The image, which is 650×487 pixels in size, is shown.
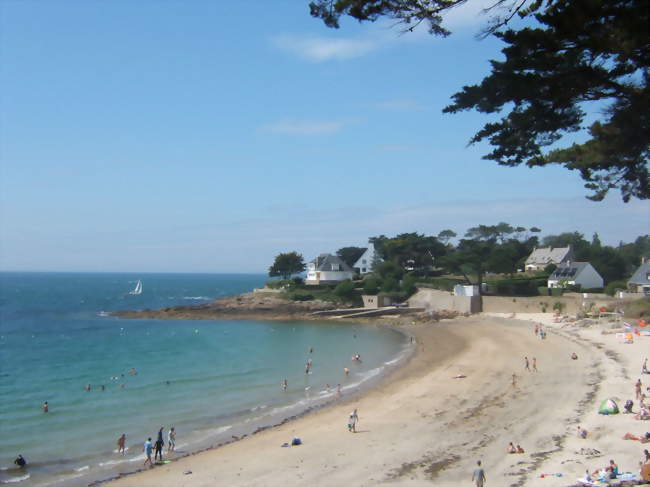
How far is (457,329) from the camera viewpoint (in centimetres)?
4909

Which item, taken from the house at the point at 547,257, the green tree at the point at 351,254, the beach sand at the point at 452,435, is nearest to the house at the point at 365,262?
the green tree at the point at 351,254

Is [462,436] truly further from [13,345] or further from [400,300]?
[400,300]

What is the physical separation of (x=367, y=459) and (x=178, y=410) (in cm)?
1110

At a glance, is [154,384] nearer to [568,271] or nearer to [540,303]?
[540,303]

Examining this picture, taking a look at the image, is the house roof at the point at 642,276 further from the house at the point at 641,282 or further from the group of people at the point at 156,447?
the group of people at the point at 156,447

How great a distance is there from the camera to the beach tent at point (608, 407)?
1911 centimetres

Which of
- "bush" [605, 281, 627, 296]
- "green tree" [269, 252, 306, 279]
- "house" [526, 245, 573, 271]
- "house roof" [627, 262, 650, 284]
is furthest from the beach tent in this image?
"green tree" [269, 252, 306, 279]

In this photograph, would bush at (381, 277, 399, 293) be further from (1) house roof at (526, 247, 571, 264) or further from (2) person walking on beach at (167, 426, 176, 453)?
(2) person walking on beach at (167, 426, 176, 453)

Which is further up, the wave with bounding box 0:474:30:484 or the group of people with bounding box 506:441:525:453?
the group of people with bounding box 506:441:525:453

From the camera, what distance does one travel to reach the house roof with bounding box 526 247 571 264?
7819cm

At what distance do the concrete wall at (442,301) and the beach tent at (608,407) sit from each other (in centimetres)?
3785

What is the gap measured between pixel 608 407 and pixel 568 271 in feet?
151

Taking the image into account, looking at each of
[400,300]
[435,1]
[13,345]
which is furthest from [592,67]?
[400,300]

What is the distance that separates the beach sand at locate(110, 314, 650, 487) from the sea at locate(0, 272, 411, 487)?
1.57 meters
